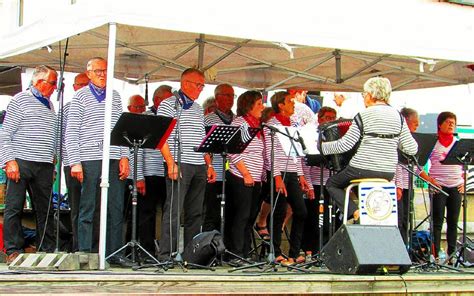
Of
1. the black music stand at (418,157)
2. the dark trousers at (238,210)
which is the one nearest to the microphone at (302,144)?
the dark trousers at (238,210)

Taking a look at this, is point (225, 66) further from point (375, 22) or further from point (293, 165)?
point (375, 22)

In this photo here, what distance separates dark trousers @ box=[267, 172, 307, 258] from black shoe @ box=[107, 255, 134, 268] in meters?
1.94

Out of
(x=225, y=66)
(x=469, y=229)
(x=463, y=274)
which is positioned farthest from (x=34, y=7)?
(x=463, y=274)

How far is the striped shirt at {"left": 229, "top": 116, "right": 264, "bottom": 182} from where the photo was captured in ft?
30.3

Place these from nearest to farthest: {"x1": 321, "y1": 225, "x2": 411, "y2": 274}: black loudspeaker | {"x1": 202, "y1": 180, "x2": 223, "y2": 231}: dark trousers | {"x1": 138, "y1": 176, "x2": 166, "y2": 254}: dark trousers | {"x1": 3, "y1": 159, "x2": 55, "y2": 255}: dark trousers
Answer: {"x1": 321, "y1": 225, "x2": 411, "y2": 274}: black loudspeaker → {"x1": 3, "y1": 159, "x2": 55, "y2": 255}: dark trousers → {"x1": 138, "y1": 176, "x2": 166, "y2": 254}: dark trousers → {"x1": 202, "y1": 180, "x2": 223, "y2": 231}: dark trousers

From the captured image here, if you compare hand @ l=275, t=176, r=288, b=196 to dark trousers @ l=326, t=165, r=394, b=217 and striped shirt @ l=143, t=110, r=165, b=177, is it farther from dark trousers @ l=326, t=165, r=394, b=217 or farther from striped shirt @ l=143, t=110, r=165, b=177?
striped shirt @ l=143, t=110, r=165, b=177

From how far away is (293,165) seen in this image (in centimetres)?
970

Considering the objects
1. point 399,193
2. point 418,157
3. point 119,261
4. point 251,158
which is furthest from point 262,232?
point 119,261

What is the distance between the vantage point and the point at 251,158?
30.7 feet

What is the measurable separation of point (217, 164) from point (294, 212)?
3.23 feet

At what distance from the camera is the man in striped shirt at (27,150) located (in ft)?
28.5

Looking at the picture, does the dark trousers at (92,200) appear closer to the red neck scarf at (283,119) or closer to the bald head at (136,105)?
the bald head at (136,105)

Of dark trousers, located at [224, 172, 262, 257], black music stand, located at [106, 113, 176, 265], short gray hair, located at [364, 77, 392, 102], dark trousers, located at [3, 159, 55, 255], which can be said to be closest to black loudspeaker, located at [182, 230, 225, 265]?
black music stand, located at [106, 113, 176, 265]

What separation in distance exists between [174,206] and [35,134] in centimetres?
156
